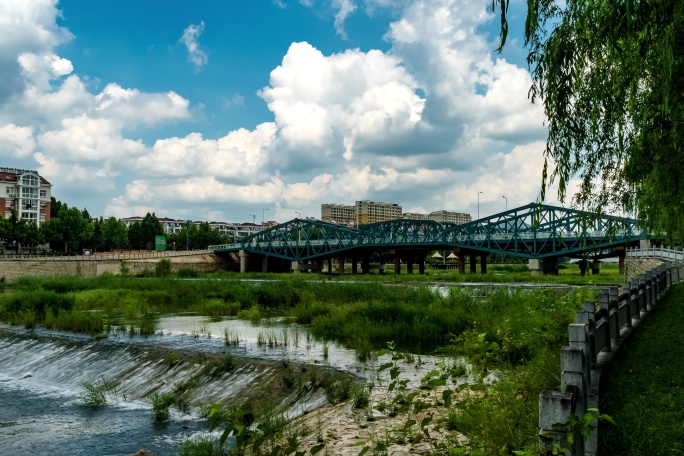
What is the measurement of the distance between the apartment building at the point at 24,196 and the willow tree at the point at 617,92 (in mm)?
133527

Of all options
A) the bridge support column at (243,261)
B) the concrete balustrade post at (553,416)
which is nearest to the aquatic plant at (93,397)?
the concrete balustrade post at (553,416)

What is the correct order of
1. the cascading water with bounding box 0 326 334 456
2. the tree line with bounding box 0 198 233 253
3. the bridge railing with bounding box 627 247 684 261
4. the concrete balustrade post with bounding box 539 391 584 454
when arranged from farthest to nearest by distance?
the tree line with bounding box 0 198 233 253, the bridge railing with bounding box 627 247 684 261, the cascading water with bounding box 0 326 334 456, the concrete balustrade post with bounding box 539 391 584 454

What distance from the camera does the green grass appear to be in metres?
6.36

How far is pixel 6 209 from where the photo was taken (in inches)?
4914

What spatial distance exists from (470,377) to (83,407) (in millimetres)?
8735

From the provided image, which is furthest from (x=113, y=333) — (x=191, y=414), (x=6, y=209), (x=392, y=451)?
(x=6, y=209)

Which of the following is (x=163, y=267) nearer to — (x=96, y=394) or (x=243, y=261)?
(x=243, y=261)

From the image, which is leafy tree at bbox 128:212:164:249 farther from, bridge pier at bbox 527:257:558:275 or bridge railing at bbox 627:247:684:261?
bridge railing at bbox 627:247:684:261

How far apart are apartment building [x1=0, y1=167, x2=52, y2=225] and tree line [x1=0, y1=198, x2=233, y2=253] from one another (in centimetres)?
538

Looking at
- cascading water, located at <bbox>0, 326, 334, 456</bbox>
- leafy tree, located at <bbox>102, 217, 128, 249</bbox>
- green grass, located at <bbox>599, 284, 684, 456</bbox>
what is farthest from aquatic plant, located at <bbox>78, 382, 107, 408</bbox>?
leafy tree, located at <bbox>102, 217, 128, 249</bbox>

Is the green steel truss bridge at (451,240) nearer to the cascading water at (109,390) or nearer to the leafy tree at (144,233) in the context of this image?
the leafy tree at (144,233)

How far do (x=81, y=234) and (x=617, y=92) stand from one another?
120 metres

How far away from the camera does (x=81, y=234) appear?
11512cm

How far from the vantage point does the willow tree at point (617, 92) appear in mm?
7309
